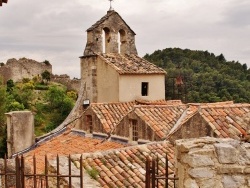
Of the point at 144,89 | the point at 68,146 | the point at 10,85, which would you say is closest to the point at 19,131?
the point at 68,146

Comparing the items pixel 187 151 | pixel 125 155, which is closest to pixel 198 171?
pixel 187 151

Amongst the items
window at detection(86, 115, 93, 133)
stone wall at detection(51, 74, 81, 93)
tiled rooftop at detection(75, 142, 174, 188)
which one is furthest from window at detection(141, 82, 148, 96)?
stone wall at detection(51, 74, 81, 93)

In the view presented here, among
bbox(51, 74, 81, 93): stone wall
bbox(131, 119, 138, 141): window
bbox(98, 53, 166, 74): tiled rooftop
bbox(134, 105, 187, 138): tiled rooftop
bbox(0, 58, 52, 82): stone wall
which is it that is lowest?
bbox(131, 119, 138, 141): window

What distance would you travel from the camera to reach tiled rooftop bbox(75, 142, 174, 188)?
8414 mm

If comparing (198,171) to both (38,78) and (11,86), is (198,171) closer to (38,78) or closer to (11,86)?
(11,86)

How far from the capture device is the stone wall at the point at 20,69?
5712 cm

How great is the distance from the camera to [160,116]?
45.6 ft

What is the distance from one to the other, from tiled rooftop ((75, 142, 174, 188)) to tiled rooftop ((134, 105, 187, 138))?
Answer: 2.42 m

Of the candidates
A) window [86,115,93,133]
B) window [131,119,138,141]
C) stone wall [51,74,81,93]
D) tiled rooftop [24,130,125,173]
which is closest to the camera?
window [131,119,138,141]

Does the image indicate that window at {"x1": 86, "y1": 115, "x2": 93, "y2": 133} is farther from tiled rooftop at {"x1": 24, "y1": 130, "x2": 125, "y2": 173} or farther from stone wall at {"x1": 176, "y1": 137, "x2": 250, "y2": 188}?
stone wall at {"x1": 176, "y1": 137, "x2": 250, "y2": 188}

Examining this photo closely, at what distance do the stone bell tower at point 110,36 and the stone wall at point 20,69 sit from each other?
39.5 meters

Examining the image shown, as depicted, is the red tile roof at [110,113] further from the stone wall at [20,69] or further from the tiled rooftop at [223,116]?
the stone wall at [20,69]

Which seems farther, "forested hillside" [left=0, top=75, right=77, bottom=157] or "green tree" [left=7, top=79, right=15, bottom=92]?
"green tree" [left=7, top=79, right=15, bottom=92]

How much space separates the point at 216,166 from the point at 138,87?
13.9 m
